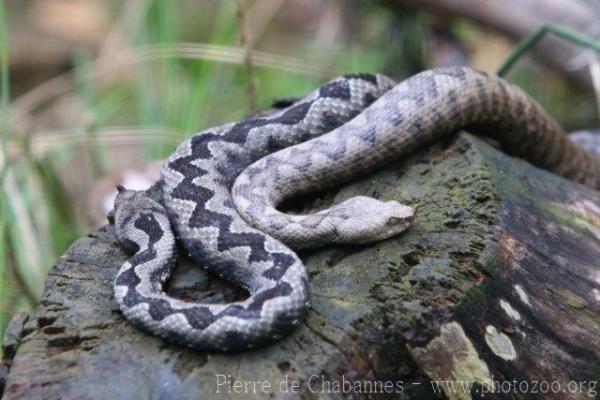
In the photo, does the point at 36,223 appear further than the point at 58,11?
No

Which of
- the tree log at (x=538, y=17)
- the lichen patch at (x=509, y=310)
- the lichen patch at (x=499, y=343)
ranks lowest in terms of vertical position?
the lichen patch at (x=499, y=343)

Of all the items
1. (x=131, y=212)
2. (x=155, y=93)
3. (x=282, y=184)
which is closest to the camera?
(x=131, y=212)

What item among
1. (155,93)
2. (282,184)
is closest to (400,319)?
(282,184)

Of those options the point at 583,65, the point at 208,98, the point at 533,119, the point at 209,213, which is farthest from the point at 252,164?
the point at 583,65

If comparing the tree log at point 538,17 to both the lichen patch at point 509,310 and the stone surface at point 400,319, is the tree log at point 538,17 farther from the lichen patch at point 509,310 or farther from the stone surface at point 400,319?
the lichen patch at point 509,310

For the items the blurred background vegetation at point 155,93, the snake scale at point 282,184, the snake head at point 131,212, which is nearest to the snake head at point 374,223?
the snake scale at point 282,184

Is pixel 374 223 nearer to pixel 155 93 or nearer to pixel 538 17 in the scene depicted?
pixel 155 93

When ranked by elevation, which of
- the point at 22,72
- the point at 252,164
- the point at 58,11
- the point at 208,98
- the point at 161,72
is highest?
the point at 58,11

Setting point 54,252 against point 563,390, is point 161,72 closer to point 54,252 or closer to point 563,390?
point 54,252
